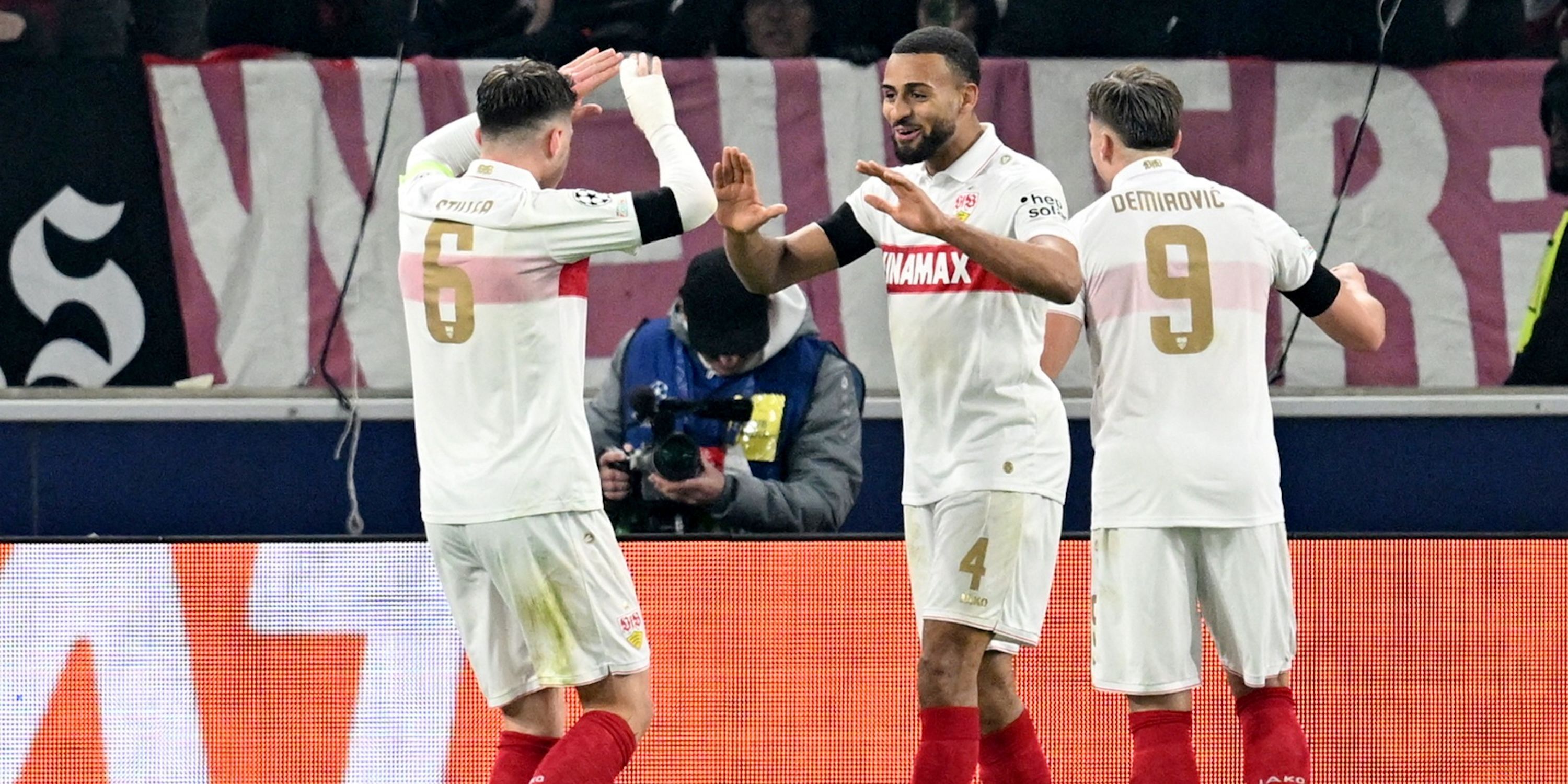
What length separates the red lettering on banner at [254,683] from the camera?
537cm

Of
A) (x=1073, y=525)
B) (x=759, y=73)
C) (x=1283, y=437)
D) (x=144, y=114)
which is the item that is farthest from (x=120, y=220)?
(x=1283, y=437)

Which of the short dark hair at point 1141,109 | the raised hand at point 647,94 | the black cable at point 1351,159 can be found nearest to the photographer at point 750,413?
the raised hand at point 647,94

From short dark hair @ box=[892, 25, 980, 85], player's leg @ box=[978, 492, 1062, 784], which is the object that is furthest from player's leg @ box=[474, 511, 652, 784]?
short dark hair @ box=[892, 25, 980, 85]

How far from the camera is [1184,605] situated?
4.55 m

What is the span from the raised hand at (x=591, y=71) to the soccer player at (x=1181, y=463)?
1.26 m

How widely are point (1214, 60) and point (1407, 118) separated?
0.83 metres

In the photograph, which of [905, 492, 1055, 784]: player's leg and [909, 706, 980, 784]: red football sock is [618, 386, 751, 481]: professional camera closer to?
[905, 492, 1055, 784]: player's leg

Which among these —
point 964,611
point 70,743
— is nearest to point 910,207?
point 964,611

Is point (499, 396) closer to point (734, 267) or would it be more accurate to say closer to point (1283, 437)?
point (734, 267)

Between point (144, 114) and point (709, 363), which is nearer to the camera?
point (709, 363)

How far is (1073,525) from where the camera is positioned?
7.98 meters

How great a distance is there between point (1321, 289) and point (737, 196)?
1440mm

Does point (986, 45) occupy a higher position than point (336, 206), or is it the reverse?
point (986, 45)

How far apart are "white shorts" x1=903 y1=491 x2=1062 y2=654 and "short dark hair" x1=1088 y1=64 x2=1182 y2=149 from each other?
896 millimetres
